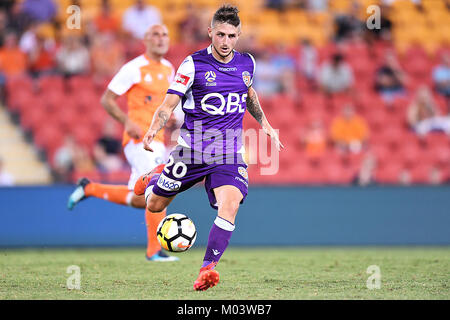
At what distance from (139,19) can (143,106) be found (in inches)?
284

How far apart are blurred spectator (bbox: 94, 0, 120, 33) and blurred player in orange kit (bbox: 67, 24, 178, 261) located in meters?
7.08

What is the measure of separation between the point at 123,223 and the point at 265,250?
2.31 metres

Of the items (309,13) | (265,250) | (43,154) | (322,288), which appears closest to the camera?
(322,288)

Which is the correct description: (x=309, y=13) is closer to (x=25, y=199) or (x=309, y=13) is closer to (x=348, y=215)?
(x=348, y=215)

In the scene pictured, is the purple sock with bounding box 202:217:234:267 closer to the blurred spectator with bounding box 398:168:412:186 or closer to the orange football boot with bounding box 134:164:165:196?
the orange football boot with bounding box 134:164:165:196

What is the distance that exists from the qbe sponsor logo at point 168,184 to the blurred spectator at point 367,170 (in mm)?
6770

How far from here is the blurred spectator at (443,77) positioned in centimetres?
1522

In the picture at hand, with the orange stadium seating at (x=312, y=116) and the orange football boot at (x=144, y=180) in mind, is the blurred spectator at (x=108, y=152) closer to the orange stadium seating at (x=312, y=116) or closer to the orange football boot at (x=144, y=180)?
the orange stadium seating at (x=312, y=116)

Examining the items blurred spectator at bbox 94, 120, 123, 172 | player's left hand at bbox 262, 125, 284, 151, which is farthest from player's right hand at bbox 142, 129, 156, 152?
blurred spectator at bbox 94, 120, 123, 172

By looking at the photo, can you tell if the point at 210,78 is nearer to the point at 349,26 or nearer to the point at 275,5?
the point at 349,26

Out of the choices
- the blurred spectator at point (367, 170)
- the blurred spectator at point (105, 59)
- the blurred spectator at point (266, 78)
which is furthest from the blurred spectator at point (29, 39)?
the blurred spectator at point (367, 170)

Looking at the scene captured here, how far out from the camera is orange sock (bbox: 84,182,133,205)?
28.3ft
